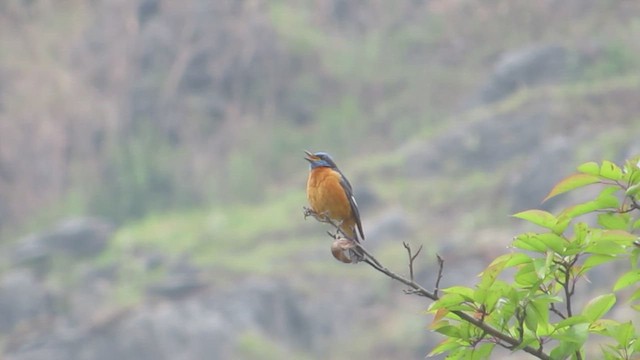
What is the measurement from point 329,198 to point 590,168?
2.52 meters

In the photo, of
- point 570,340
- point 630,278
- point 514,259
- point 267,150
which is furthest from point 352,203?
point 267,150

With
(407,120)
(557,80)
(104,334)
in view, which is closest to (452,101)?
(407,120)

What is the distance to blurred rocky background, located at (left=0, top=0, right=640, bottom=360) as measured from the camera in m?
30.8

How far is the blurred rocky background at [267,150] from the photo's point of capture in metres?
30.8

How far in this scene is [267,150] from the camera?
135 ft

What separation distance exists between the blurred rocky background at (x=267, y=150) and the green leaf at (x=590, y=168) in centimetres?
2388

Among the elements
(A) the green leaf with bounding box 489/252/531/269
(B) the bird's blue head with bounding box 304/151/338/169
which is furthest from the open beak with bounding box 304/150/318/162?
(A) the green leaf with bounding box 489/252/531/269

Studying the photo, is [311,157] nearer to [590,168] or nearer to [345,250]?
[345,250]

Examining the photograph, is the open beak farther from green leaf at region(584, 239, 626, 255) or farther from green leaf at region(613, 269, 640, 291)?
green leaf at region(584, 239, 626, 255)

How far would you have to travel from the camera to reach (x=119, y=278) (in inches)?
1331

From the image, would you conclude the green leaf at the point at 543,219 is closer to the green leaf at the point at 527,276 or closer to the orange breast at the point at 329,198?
the green leaf at the point at 527,276

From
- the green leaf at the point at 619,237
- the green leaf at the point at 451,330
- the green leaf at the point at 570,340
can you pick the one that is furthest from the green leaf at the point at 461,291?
the green leaf at the point at 619,237

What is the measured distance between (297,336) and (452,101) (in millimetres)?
13557

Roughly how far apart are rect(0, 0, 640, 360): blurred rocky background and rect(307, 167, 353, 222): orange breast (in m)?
21.5
